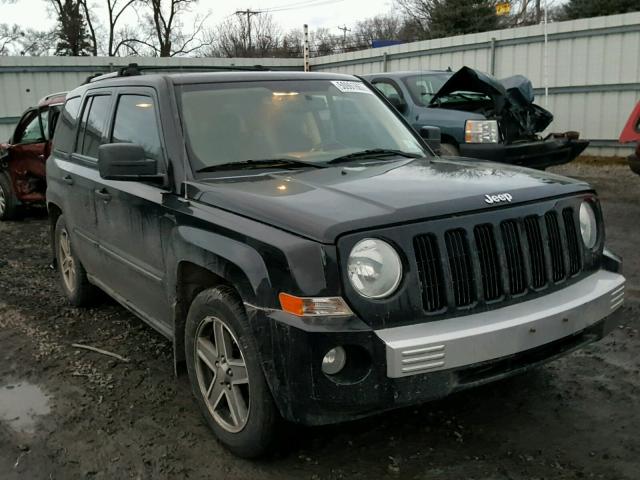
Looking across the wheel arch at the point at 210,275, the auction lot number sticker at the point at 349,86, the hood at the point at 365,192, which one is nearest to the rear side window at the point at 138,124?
the hood at the point at 365,192

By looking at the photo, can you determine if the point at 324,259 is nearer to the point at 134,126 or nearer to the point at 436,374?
the point at 436,374

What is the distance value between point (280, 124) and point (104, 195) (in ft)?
4.39

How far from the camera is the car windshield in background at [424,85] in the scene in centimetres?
955

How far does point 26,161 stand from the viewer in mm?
9422

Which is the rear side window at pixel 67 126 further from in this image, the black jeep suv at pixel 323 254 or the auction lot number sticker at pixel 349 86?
the auction lot number sticker at pixel 349 86

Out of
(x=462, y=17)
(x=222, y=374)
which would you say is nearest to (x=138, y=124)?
(x=222, y=374)

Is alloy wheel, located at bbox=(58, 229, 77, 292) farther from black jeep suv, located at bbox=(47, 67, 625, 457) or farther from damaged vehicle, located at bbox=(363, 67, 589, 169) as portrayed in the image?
damaged vehicle, located at bbox=(363, 67, 589, 169)

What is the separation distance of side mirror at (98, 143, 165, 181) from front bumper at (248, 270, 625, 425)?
116 centimetres

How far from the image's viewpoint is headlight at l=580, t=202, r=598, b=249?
3156 millimetres

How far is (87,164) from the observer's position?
15.1ft

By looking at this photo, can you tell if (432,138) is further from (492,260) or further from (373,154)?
(492,260)

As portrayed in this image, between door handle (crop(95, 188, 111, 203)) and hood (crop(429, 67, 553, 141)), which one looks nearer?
door handle (crop(95, 188, 111, 203))

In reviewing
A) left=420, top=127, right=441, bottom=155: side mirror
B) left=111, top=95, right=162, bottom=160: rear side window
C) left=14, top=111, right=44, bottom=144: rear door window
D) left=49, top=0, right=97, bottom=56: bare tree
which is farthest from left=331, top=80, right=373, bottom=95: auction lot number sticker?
left=49, top=0, right=97, bottom=56: bare tree

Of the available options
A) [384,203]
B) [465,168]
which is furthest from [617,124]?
[384,203]
